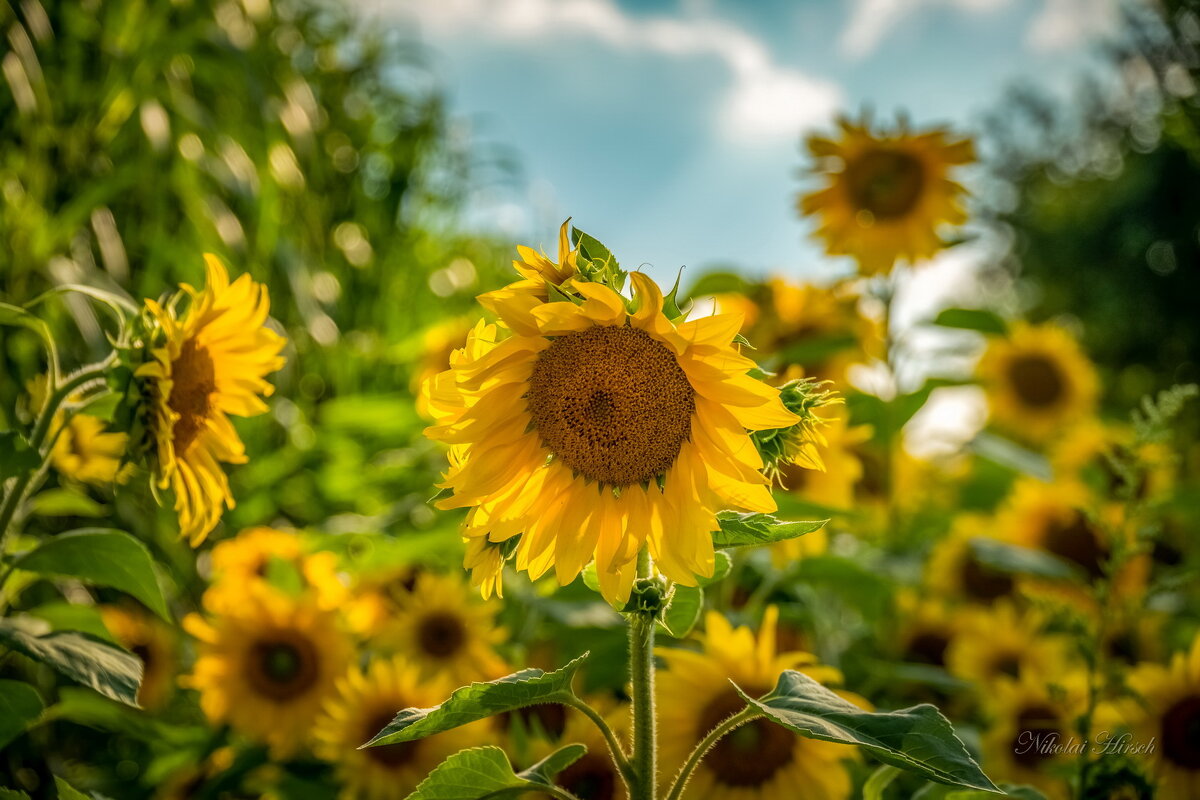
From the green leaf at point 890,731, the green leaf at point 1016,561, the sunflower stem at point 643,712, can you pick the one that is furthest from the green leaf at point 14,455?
the green leaf at point 1016,561

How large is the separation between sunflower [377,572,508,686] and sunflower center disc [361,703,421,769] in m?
0.14

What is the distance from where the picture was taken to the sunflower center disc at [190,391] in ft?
3.26

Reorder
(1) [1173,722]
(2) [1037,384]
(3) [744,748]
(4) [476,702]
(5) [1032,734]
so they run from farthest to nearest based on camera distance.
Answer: (2) [1037,384], (5) [1032,734], (1) [1173,722], (3) [744,748], (4) [476,702]

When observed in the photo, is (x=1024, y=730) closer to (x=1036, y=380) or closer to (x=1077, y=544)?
(x=1077, y=544)

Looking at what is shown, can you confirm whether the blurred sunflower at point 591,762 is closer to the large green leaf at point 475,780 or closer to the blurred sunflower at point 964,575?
the large green leaf at point 475,780

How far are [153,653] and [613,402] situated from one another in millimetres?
1485

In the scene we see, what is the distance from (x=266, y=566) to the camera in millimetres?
1822

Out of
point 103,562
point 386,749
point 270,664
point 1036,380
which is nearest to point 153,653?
point 270,664

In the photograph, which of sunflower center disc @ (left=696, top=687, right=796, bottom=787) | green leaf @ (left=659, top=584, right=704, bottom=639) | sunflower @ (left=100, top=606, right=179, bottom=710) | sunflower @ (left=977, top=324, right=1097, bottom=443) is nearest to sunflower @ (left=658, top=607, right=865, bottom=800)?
sunflower center disc @ (left=696, top=687, right=796, bottom=787)

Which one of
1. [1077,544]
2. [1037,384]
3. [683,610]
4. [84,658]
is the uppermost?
[1037,384]

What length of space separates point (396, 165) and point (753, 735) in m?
3.11

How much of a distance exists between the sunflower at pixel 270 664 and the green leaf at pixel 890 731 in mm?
939

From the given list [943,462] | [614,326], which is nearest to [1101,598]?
[614,326]

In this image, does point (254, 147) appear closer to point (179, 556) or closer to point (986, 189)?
point (179, 556)
